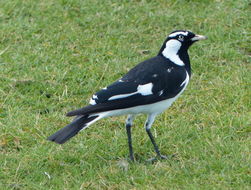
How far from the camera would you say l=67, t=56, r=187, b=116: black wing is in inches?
209

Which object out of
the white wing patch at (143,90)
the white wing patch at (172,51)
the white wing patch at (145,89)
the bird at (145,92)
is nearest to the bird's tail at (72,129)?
the bird at (145,92)

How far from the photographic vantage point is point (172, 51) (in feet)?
19.2

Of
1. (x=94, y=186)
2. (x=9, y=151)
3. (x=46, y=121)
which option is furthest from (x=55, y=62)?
(x=94, y=186)

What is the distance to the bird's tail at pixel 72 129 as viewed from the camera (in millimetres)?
5211

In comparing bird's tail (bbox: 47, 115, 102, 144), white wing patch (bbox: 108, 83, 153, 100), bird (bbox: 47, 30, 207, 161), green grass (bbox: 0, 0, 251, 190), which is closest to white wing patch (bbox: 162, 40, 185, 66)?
bird (bbox: 47, 30, 207, 161)

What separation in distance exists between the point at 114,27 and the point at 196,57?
123cm

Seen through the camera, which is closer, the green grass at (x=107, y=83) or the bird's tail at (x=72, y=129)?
the bird's tail at (x=72, y=129)

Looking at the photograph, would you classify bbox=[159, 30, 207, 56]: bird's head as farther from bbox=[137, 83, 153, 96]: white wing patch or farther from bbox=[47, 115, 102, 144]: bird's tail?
bbox=[47, 115, 102, 144]: bird's tail

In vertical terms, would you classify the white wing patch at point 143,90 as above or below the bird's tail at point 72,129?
above

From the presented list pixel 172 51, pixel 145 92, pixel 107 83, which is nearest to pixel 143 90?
pixel 145 92

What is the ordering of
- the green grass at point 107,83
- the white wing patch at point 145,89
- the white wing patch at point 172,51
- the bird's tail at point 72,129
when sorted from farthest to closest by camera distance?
the white wing patch at point 172,51 → the white wing patch at point 145,89 → the green grass at point 107,83 → the bird's tail at point 72,129

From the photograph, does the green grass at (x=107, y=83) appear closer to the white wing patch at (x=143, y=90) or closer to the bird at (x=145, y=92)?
the bird at (x=145, y=92)

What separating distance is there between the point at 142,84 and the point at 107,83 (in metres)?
1.70

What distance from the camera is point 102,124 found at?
20.8 ft
